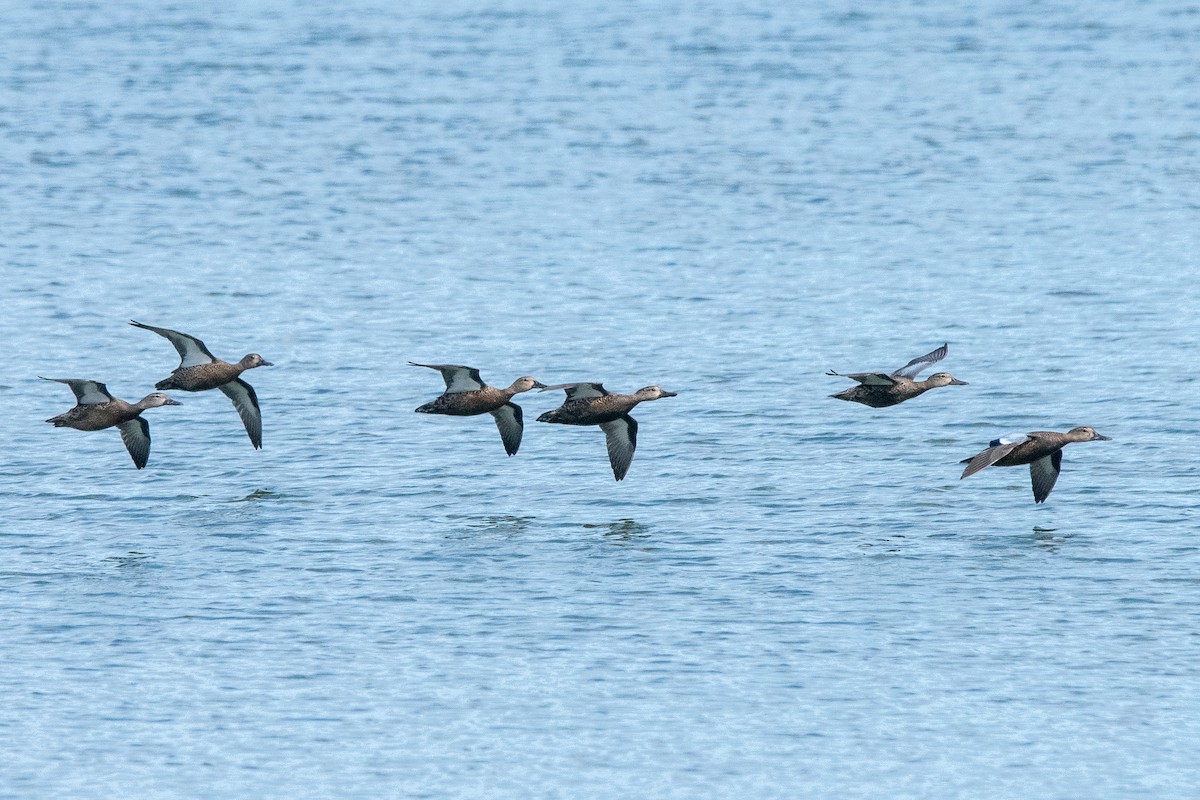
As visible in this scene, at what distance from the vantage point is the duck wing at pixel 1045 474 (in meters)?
26.7

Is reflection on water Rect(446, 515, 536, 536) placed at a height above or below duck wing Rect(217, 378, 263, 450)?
below

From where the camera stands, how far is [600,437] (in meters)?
32.3

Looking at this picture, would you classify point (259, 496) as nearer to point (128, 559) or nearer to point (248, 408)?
point (248, 408)

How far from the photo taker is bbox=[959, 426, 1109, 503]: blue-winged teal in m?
25.3

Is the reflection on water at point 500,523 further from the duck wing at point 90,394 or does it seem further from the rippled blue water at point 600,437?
the duck wing at point 90,394

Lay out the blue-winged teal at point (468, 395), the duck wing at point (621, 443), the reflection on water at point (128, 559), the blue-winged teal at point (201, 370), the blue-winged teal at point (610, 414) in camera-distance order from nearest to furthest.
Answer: the reflection on water at point (128, 559)
the blue-winged teal at point (610, 414)
the blue-winged teal at point (468, 395)
the blue-winged teal at point (201, 370)
the duck wing at point (621, 443)

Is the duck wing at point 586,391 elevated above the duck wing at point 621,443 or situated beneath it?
elevated above

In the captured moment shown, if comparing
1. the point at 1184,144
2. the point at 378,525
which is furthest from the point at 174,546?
the point at 1184,144

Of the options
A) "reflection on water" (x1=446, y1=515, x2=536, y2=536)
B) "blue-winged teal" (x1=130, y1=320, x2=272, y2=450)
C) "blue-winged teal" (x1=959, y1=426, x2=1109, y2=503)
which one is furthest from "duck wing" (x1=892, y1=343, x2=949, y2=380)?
"blue-winged teal" (x1=130, y1=320, x2=272, y2=450)

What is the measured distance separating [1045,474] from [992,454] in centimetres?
184

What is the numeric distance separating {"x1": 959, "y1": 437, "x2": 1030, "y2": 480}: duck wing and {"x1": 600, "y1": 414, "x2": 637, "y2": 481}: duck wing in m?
4.59

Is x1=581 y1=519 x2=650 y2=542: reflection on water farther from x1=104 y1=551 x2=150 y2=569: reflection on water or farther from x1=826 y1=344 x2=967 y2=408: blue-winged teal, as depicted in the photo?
x1=104 y1=551 x2=150 y2=569: reflection on water

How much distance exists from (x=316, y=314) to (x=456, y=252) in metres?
5.92

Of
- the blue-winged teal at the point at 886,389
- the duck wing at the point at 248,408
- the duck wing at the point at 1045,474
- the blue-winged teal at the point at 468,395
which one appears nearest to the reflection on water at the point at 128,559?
the duck wing at the point at 248,408
